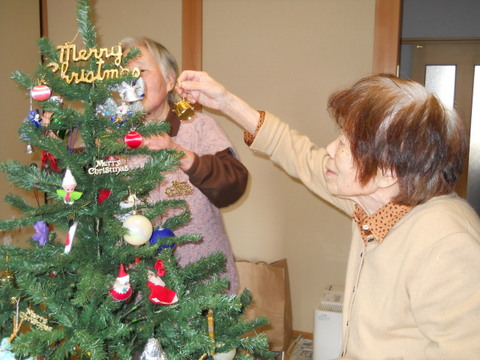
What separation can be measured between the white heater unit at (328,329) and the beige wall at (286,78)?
411 mm

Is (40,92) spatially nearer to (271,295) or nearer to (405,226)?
(405,226)

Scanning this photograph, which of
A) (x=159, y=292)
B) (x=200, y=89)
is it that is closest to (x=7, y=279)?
(x=159, y=292)

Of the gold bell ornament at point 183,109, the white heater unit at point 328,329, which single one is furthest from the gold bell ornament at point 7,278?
the white heater unit at point 328,329

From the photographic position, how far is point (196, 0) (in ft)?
9.21

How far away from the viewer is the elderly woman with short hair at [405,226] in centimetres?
84

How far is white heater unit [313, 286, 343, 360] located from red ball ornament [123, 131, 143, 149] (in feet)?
5.94

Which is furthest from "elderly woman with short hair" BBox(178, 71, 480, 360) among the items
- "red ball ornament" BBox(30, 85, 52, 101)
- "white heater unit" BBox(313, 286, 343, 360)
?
"white heater unit" BBox(313, 286, 343, 360)

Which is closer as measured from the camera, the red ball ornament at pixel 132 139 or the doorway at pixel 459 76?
the red ball ornament at pixel 132 139

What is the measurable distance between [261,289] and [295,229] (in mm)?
437

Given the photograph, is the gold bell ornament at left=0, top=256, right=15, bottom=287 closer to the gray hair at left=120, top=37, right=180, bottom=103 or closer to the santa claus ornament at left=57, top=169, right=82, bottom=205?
the santa claus ornament at left=57, top=169, right=82, bottom=205

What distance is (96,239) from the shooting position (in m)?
0.86

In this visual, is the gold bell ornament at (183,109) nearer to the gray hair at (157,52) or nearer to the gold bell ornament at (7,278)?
the gray hair at (157,52)

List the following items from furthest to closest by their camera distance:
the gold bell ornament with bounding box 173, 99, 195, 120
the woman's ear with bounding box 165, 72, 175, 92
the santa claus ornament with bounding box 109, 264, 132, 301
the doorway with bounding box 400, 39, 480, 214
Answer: the doorway with bounding box 400, 39, 480, 214
the woman's ear with bounding box 165, 72, 175, 92
the gold bell ornament with bounding box 173, 99, 195, 120
the santa claus ornament with bounding box 109, 264, 132, 301

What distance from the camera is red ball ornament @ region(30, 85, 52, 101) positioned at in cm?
81
